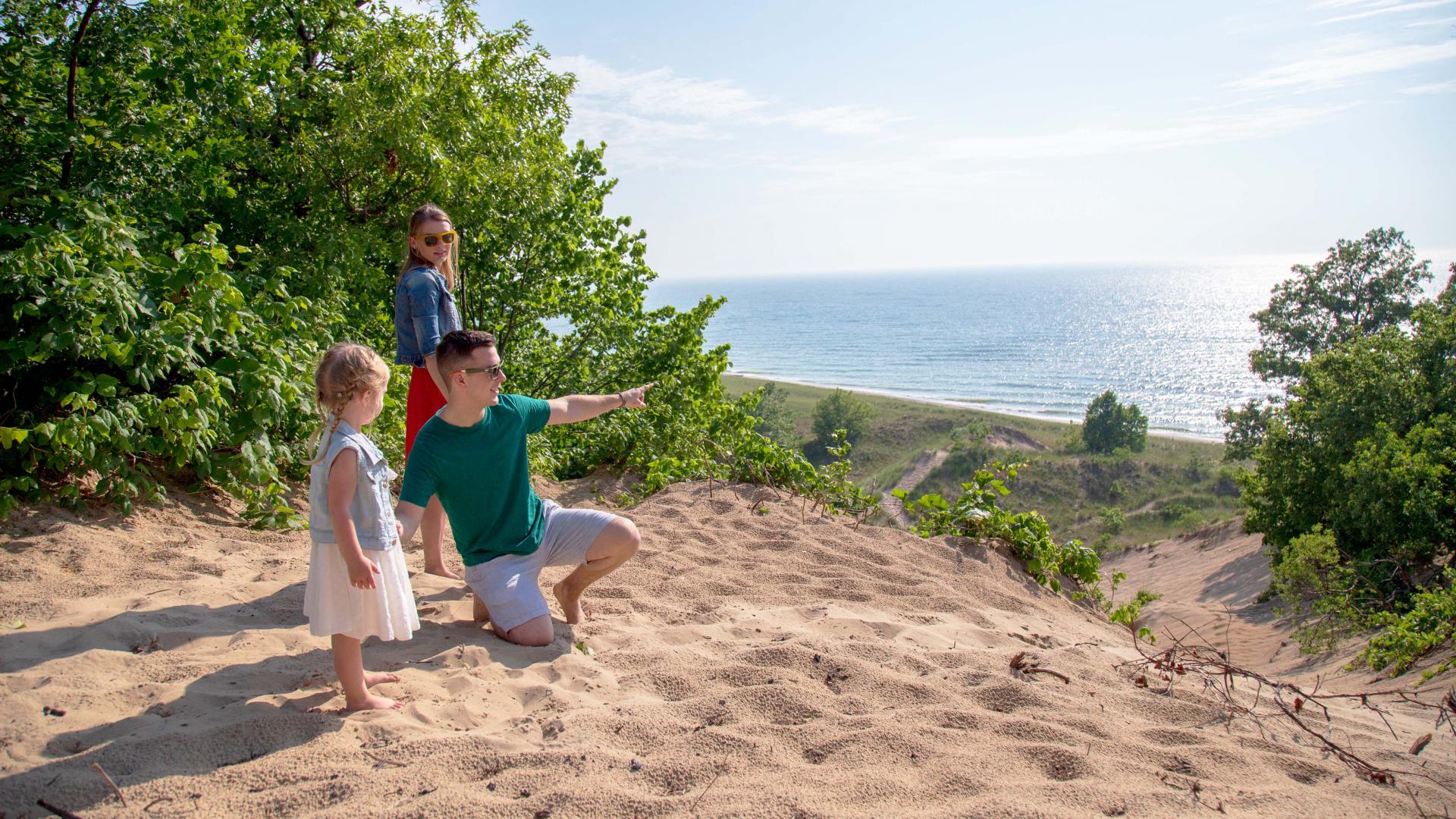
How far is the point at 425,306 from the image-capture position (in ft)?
13.8

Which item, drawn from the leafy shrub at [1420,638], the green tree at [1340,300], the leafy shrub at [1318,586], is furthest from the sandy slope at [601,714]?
the green tree at [1340,300]

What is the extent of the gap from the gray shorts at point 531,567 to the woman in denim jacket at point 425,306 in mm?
836

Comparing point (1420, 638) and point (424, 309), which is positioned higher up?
point (424, 309)

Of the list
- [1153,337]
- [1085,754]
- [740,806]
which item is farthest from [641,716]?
[1153,337]

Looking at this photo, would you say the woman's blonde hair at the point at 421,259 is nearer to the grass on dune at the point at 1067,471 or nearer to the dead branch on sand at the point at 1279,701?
the dead branch on sand at the point at 1279,701

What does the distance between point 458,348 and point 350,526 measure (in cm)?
87

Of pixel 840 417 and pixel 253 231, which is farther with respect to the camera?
pixel 840 417

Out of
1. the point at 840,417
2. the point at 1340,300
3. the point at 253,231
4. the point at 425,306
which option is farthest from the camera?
the point at 840,417

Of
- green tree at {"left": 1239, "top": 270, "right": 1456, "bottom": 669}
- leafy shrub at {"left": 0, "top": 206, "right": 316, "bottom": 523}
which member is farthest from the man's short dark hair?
green tree at {"left": 1239, "top": 270, "right": 1456, "bottom": 669}

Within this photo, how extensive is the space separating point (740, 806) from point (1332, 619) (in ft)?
35.9

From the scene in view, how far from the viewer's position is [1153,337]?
127 metres

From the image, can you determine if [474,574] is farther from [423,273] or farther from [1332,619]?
[1332,619]

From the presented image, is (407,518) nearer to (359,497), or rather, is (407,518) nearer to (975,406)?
(359,497)

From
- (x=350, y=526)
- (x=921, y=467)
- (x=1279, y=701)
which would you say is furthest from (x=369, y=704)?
(x=921, y=467)
